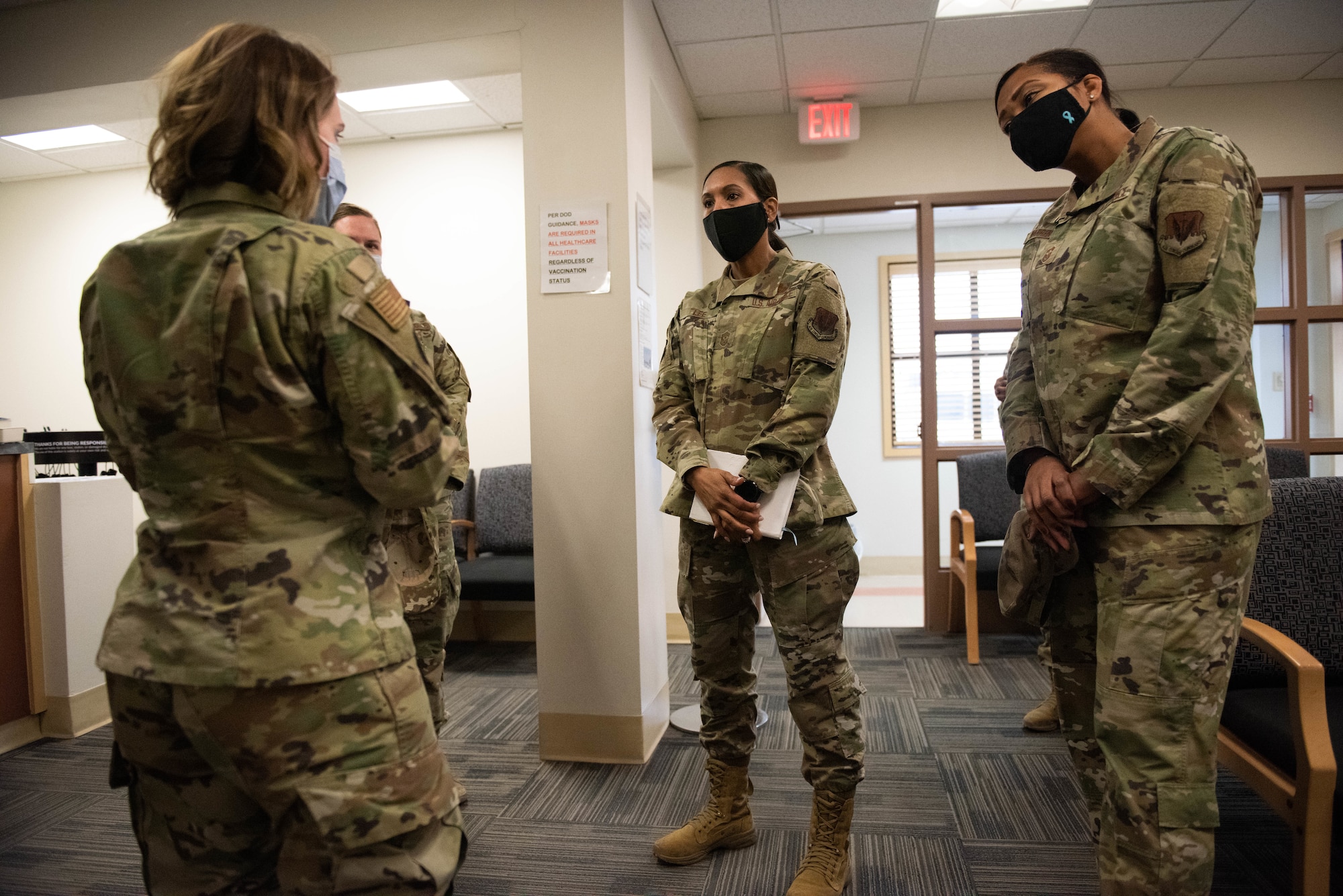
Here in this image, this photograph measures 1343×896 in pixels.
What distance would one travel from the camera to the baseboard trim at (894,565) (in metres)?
6.12

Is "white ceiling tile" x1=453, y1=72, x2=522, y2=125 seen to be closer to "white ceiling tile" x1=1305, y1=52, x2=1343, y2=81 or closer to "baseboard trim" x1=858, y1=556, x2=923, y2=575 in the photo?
"white ceiling tile" x1=1305, y1=52, x2=1343, y2=81

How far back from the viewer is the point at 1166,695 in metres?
1.20

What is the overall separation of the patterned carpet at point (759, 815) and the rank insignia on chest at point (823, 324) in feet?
4.04

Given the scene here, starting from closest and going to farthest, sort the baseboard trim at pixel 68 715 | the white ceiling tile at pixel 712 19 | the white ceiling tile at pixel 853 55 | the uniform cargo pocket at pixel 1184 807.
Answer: the uniform cargo pocket at pixel 1184 807
the baseboard trim at pixel 68 715
the white ceiling tile at pixel 712 19
the white ceiling tile at pixel 853 55

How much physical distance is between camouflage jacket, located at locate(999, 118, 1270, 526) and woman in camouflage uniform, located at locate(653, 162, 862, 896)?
0.54 m

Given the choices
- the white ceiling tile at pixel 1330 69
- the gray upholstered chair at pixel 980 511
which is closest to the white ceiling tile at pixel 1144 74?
the white ceiling tile at pixel 1330 69

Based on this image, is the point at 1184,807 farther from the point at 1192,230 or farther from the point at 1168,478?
the point at 1192,230

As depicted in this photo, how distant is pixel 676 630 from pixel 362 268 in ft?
10.3

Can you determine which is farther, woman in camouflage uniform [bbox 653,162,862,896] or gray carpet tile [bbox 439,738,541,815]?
gray carpet tile [bbox 439,738,541,815]

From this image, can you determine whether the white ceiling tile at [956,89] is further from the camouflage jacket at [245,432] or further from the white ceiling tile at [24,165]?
the white ceiling tile at [24,165]

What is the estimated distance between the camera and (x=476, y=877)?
187 cm

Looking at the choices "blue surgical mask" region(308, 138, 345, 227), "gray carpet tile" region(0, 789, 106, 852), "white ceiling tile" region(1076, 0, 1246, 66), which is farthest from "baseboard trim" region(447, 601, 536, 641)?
"white ceiling tile" region(1076, 0, 1246, 66)

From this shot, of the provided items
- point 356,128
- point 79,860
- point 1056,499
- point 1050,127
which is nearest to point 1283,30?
point 1050,127

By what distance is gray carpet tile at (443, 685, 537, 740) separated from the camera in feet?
9.21
